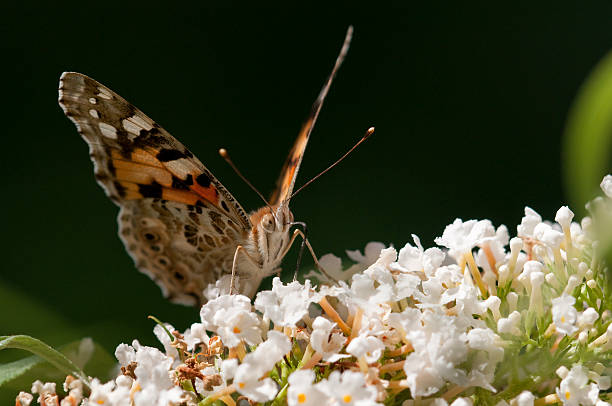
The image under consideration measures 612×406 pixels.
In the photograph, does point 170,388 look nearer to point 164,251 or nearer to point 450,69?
point 164,251

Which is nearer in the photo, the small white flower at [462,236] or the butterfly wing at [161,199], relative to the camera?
the small white flower at [462,236]

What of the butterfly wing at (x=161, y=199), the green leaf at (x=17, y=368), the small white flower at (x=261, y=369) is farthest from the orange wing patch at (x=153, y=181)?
the small white flower at (x=261, y=369)

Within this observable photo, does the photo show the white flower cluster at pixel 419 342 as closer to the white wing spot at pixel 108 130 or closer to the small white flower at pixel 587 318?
the small white flower at pixel 587 318

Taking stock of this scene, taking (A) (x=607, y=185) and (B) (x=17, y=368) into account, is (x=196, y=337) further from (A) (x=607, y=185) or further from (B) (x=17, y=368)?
(A) (x=607, y=185)

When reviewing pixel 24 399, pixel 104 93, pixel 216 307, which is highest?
pixel 104 93

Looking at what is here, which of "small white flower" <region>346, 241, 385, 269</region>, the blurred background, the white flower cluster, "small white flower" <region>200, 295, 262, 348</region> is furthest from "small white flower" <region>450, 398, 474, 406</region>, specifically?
the blurred background

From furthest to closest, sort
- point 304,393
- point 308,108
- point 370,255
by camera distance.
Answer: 1. point 308,108
2. point 370,255
3. point 304,393

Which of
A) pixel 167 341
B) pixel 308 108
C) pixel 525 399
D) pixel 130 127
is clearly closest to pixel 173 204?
pixel 130 127
